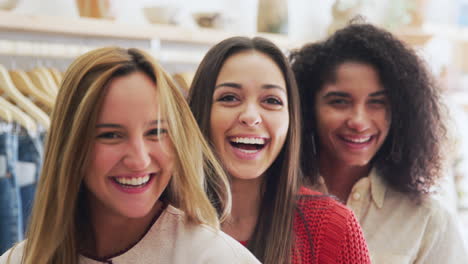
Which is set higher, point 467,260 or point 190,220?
point 190,220

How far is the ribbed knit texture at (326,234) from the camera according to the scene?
122 centimetres

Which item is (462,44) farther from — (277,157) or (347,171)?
(277,157)

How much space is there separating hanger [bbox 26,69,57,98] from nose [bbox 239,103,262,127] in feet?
2.95

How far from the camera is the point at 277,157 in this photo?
1346 mm

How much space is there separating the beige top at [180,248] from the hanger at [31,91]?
887 millimetres

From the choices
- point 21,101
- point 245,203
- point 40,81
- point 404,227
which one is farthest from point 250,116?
point 40,81

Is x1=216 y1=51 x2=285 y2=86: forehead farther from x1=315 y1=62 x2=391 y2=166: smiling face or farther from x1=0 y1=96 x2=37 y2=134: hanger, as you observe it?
x1=0 y1=96 x2=37 y2=134: hanger

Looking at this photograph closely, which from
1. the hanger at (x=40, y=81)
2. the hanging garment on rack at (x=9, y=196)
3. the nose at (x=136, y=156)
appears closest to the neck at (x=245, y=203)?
the nose at (x=136, y=156)

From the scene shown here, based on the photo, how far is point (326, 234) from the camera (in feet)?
4.09

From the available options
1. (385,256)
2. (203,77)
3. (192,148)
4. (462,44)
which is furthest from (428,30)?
(192,148)

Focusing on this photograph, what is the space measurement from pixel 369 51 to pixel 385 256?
0.57 m

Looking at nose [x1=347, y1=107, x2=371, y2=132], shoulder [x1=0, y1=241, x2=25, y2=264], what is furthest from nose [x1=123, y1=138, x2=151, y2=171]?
nose [x1=347, y1=107, x2=371, y2=132]

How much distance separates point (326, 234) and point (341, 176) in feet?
1.34

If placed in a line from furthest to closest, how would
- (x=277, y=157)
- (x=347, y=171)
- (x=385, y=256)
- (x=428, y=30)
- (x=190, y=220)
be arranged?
(x=428, y=30)
(x=347, y=171)
(x=385, y=256)
(x=277, y=157)
(x=190, y=220)
